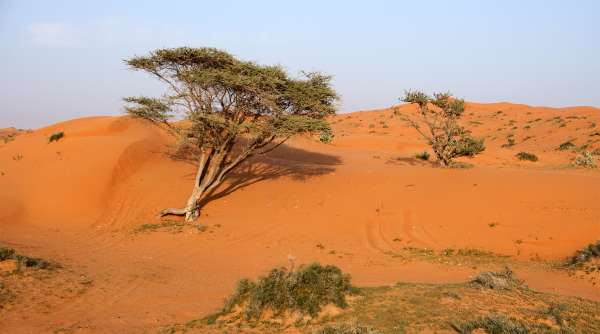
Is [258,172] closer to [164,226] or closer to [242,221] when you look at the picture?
[242,221]

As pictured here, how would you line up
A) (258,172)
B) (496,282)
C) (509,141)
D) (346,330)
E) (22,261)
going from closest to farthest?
(346,330)
(496,282)
(22,261)
(258,172)
(509,141)

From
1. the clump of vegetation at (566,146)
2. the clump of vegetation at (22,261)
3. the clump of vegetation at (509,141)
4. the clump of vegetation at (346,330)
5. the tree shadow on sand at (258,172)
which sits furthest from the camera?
the clump of vegetation at (509,141)

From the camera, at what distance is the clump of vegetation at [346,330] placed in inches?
199

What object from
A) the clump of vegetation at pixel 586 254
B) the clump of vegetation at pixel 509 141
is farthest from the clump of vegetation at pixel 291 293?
the clump of vegetation at pixel 509 141

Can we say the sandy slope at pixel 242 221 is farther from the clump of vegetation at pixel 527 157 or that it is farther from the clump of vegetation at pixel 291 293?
the clump of vegetation at pixel 527 157

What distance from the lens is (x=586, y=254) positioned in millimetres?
10203

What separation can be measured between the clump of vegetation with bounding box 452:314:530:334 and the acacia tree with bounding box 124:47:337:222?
28.9 ft

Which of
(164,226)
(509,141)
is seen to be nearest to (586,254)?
(164,226)

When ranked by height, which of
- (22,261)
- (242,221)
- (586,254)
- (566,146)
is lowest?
(586,254)

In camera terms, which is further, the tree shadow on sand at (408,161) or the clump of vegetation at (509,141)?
the clump of vegetation at (509,141)

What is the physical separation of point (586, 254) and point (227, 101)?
10.0 m

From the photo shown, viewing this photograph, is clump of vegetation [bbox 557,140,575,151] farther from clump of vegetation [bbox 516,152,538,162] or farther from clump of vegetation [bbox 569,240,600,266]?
clump of vegetation [bbox 569,240,600,266]

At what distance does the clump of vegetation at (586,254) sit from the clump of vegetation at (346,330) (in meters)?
7.18

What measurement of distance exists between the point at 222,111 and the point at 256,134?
1.47 metres
